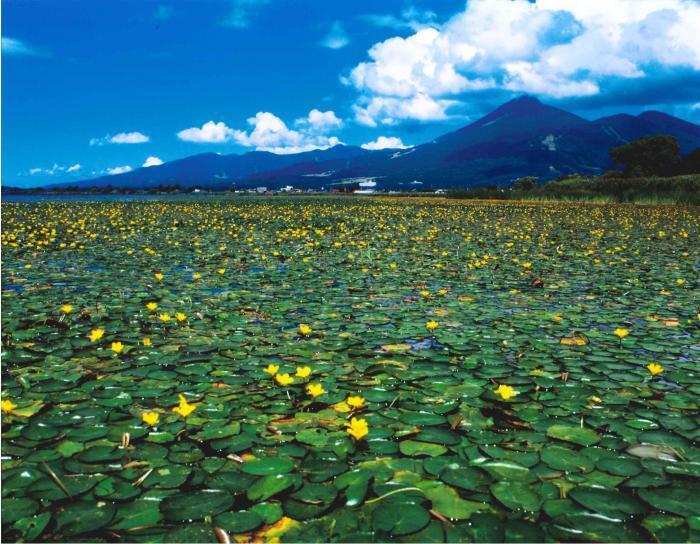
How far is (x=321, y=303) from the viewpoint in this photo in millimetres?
→ 5602

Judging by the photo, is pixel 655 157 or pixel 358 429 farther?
pixel 655 157

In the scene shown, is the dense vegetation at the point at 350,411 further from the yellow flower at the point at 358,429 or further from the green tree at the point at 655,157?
the green tree at the point at 655,157

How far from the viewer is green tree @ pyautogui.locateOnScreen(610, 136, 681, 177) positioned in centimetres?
6894

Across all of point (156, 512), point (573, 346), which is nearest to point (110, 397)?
point (156, 512)

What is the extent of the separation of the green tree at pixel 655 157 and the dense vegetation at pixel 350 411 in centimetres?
7446

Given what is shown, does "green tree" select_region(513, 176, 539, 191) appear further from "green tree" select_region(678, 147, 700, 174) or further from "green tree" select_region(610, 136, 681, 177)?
"green tree" select_region(678, 147, 700, 174)

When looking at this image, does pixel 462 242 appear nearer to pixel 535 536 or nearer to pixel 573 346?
pixel 573 346

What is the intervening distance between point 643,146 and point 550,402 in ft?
266

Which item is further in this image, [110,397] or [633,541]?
[110,397]

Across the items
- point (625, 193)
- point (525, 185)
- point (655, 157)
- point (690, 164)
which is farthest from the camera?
point (655, 157)

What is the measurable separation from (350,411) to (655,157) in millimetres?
80421

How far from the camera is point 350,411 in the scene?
2.89 m

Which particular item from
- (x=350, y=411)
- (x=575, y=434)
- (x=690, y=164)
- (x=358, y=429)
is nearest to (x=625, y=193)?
(x=575, y=434)

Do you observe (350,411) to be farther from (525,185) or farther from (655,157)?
(655,157)
